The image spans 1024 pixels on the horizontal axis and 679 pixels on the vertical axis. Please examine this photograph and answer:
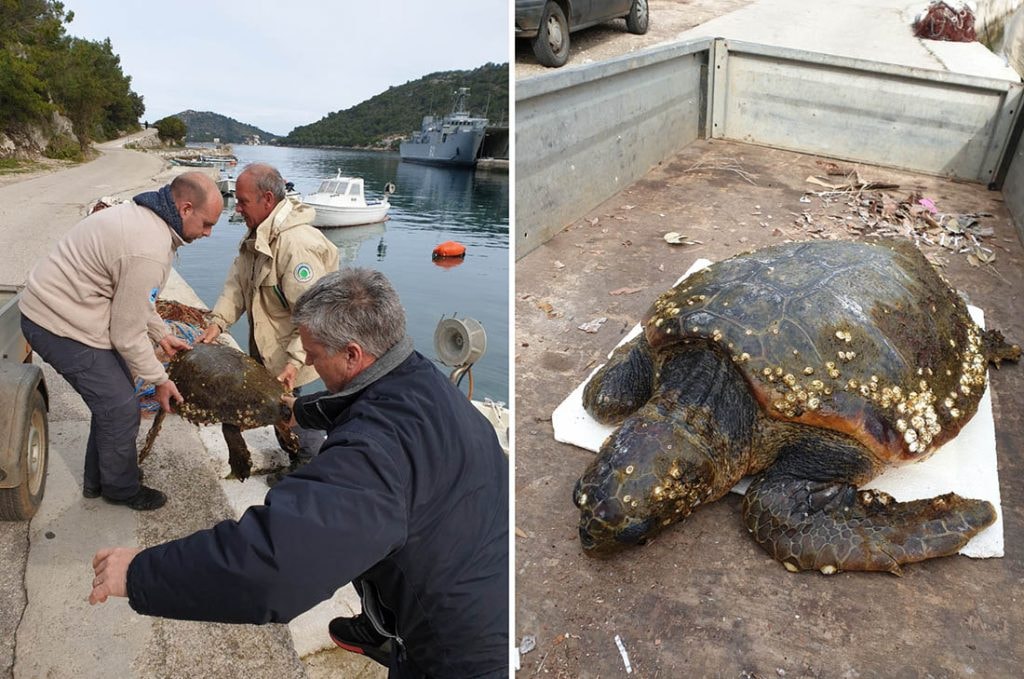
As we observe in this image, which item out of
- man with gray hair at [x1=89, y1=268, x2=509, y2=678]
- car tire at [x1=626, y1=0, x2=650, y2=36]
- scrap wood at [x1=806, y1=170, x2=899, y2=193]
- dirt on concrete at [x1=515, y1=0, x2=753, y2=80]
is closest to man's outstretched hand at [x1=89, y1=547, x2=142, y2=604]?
man with gray hair at [x1=89, y1=268, x2=509, y2=678]

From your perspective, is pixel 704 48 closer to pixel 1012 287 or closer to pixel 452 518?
pixel 1012 287

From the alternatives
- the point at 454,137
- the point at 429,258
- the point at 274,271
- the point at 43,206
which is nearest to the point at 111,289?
the point at 274,271

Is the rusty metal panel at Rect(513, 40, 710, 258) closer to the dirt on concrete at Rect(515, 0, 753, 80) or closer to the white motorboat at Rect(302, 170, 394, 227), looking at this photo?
the dirt on concrete at Rect(515, 0, 753, 80)

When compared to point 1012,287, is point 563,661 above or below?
below

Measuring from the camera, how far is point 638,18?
9094 millimetres

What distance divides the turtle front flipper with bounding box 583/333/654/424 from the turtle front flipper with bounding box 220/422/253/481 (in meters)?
1.53

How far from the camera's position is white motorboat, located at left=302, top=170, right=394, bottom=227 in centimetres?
2514

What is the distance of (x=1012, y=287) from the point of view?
466 centimetres

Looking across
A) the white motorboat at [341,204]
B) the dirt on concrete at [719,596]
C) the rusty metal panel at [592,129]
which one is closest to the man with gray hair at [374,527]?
the dirt on concrete at [719,596]

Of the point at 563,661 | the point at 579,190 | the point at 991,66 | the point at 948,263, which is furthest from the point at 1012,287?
the point at 991,66

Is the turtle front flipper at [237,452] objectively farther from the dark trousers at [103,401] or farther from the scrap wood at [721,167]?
the scrap wood at [721,167]

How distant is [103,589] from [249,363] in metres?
2.15

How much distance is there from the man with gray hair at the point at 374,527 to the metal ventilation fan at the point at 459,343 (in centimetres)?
224

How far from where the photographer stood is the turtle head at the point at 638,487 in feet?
7.60
